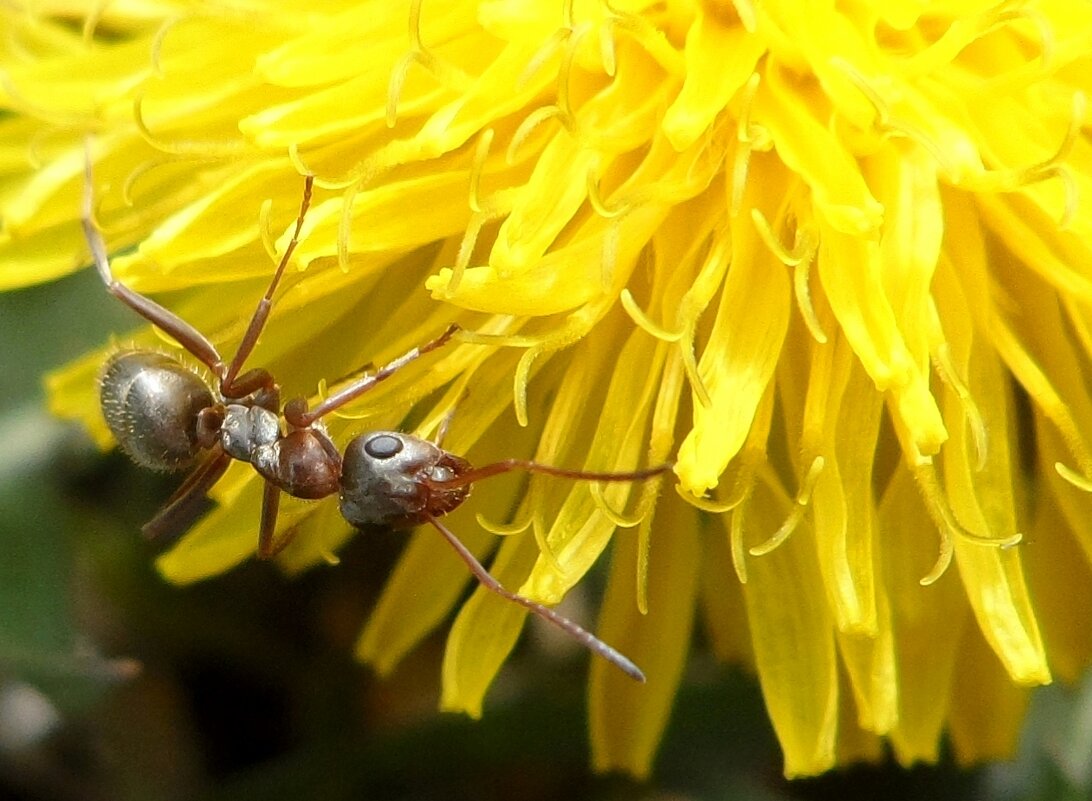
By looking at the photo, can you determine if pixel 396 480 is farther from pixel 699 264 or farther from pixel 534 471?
pixel 699 264

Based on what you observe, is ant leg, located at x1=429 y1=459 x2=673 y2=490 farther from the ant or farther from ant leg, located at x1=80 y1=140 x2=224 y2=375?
ant leg, located at x1=80 y1=140 x2=224 y2=375

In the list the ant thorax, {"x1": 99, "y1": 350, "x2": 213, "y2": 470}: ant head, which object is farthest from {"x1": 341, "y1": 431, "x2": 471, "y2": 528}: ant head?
{"x1": 99, "y1": 350, "x2": 213, "y2": 470}: ant head

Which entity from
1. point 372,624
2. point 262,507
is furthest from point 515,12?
point 372,624

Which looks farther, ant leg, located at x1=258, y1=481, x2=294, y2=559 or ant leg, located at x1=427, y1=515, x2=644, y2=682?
ant leg, located at x1=258, y1=481, x2=294, y2=559

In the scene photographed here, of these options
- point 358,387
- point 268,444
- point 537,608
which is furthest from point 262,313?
point 537,608

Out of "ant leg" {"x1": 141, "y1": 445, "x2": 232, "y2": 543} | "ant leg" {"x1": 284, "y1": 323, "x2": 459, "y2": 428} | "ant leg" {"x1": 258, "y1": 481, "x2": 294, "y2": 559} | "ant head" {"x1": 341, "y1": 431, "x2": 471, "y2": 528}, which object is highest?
"ant leg" {"x1": 284, "y1": 323, "x2": 459, "y2": 428}

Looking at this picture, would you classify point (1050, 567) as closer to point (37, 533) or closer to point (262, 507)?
point (262, 507)

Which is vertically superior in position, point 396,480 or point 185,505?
point 396,480
